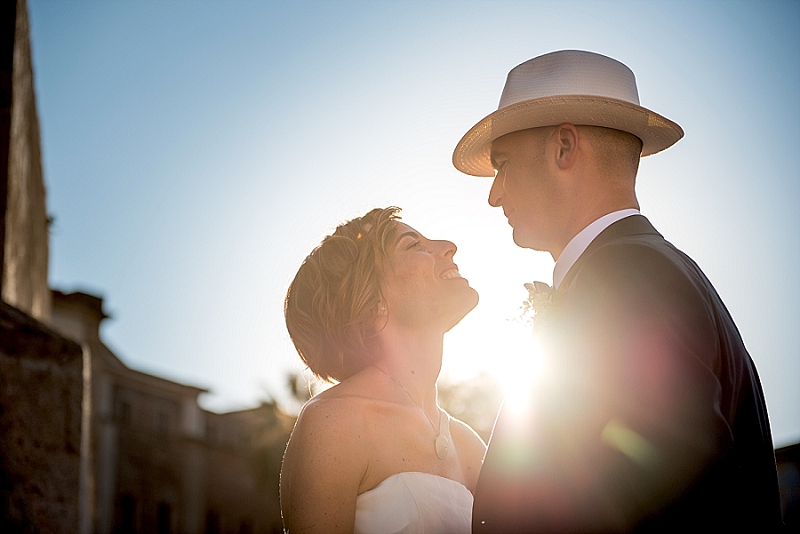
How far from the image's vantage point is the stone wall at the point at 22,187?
479 centimetres

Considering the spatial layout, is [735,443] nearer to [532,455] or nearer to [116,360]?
[532,455]

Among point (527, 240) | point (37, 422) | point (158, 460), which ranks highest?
point (158, 460)

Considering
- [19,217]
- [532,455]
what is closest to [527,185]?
[532,455]

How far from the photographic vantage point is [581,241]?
3053 mm

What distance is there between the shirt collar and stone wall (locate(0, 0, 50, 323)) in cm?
316

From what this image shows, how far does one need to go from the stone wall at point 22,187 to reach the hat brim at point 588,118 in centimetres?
296

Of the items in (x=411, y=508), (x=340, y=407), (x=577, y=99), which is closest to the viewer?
(x=577, y=99)

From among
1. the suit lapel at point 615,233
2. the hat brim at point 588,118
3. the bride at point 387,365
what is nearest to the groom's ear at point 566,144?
the hat brim at point 588,118

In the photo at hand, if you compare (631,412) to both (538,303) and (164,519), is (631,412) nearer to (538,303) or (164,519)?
(538,303)

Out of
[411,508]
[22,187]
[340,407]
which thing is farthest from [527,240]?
[22,187]

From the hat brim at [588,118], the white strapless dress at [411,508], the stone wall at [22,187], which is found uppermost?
the stone wall at [22,187]

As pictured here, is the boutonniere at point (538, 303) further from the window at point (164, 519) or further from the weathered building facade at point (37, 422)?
the window at point (164, 519)

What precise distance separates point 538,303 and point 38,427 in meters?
2.39

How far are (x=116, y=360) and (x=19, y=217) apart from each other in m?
34.6
